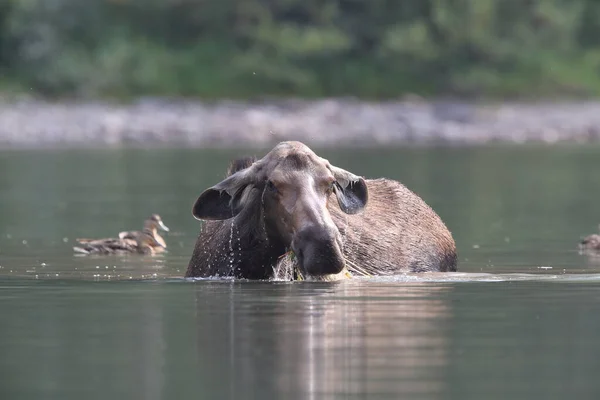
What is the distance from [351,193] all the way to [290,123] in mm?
47783

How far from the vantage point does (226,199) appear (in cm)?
1584

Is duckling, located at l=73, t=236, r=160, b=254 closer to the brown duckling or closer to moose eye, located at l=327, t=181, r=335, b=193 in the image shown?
the brown duckling

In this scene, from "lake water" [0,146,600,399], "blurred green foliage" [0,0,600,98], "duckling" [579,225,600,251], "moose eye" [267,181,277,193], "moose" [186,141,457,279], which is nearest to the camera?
"lake water" [0,146,600,399]

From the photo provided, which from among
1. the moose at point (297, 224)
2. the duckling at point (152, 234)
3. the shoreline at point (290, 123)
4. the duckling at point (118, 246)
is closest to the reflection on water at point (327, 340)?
the moose at point (297, 224)

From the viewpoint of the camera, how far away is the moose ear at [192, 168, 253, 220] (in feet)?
51.6

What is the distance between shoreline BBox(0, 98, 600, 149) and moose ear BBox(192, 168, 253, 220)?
147 ft

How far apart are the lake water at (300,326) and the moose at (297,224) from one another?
1.12ft

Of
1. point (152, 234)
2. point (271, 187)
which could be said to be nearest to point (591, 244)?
point (152, 234)

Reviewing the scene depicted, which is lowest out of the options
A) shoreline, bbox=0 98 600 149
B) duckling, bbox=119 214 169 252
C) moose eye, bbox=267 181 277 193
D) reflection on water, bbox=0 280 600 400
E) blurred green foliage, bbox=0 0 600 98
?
reflection on water, bbox=0 280 600 400

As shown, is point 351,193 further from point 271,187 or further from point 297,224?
point 297,224

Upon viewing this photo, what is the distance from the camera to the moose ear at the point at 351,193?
15906 millimetres

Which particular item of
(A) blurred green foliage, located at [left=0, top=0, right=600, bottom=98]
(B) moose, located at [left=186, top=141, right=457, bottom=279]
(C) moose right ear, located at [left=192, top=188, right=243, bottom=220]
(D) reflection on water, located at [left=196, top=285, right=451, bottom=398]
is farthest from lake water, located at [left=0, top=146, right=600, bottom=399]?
(A) blurred green foliage, located at [left=0, top=0, right=600, bottom=98]

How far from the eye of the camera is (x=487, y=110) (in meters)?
65.5

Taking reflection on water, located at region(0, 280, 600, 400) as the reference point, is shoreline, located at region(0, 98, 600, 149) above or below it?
above
